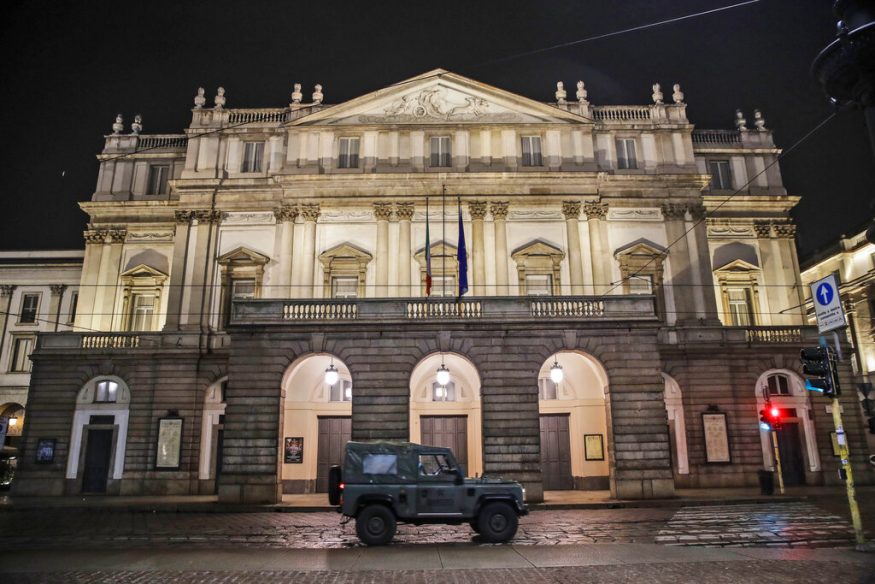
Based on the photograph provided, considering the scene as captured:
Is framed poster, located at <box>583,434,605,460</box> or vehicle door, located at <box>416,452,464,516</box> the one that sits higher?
framed poster, located at <box>583,434,605,460</box>

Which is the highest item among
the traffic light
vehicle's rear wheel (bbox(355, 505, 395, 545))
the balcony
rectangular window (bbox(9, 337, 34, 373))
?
rectangular window (bbox(9, 337, 34, 373))

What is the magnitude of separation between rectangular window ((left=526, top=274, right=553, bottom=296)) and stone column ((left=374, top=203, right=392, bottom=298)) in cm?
690

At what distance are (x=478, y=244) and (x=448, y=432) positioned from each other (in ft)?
30.2

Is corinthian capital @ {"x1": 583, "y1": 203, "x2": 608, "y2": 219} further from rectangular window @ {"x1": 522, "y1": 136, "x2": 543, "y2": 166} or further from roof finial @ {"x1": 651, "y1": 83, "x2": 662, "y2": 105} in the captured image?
roof finial @ {"x1": 651, "y1": 83, "x2": 662, "y2": 105}

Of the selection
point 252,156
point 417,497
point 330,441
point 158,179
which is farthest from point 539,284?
point 158,179

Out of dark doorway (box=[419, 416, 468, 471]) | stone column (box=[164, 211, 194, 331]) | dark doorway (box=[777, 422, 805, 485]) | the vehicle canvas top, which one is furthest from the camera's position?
stone column (box=[164, 211, 194, 331])

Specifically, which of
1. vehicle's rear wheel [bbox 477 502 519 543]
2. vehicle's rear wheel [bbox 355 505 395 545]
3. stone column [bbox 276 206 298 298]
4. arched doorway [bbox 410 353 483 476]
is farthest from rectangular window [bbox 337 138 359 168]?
vehicle's rear wheel [bbox 477 502 519 543]

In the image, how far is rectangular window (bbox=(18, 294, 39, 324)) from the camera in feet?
135

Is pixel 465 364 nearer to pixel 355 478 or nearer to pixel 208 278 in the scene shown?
pixel 355 478

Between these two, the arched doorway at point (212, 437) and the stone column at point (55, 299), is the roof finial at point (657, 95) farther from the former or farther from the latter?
the stone column at point (55, 299)

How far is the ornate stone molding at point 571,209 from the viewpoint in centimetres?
3050

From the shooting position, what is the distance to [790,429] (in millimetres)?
29062

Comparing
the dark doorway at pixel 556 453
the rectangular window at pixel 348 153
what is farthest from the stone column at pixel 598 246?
the rectangular window at pixel 348 153

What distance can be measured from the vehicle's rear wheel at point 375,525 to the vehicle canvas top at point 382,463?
1.99 feet
